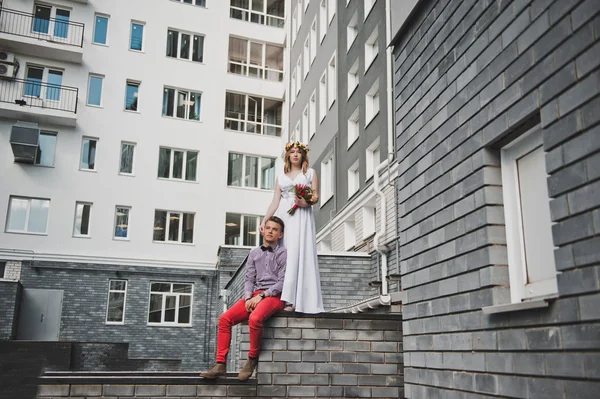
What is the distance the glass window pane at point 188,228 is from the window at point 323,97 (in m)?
7.49

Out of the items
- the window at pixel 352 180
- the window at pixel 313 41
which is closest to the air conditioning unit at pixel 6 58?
the window at pixel 313 41

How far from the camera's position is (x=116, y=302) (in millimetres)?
22891

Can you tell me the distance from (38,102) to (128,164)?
419cm

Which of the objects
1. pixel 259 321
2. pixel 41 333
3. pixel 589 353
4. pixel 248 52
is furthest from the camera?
pixel 248 52

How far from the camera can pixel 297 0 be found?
2642 centimetres

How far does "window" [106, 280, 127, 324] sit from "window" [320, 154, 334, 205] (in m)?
8.80

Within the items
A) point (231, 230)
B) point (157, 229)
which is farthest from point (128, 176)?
point (231, 230)

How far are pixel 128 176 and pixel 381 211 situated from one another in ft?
44.7

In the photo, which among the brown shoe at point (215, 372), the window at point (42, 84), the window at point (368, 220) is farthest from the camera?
the window at point (42, 84)

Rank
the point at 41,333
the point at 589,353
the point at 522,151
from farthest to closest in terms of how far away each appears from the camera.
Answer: the point at 41,333
the point at 522,151
the point at 589,353

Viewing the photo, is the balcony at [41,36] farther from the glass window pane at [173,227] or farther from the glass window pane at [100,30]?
the glass window pane at [173,227]

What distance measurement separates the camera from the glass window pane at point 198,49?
26766 mm

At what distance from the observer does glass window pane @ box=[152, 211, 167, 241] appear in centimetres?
2419

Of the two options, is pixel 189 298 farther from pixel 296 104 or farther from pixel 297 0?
pixel 297 0
